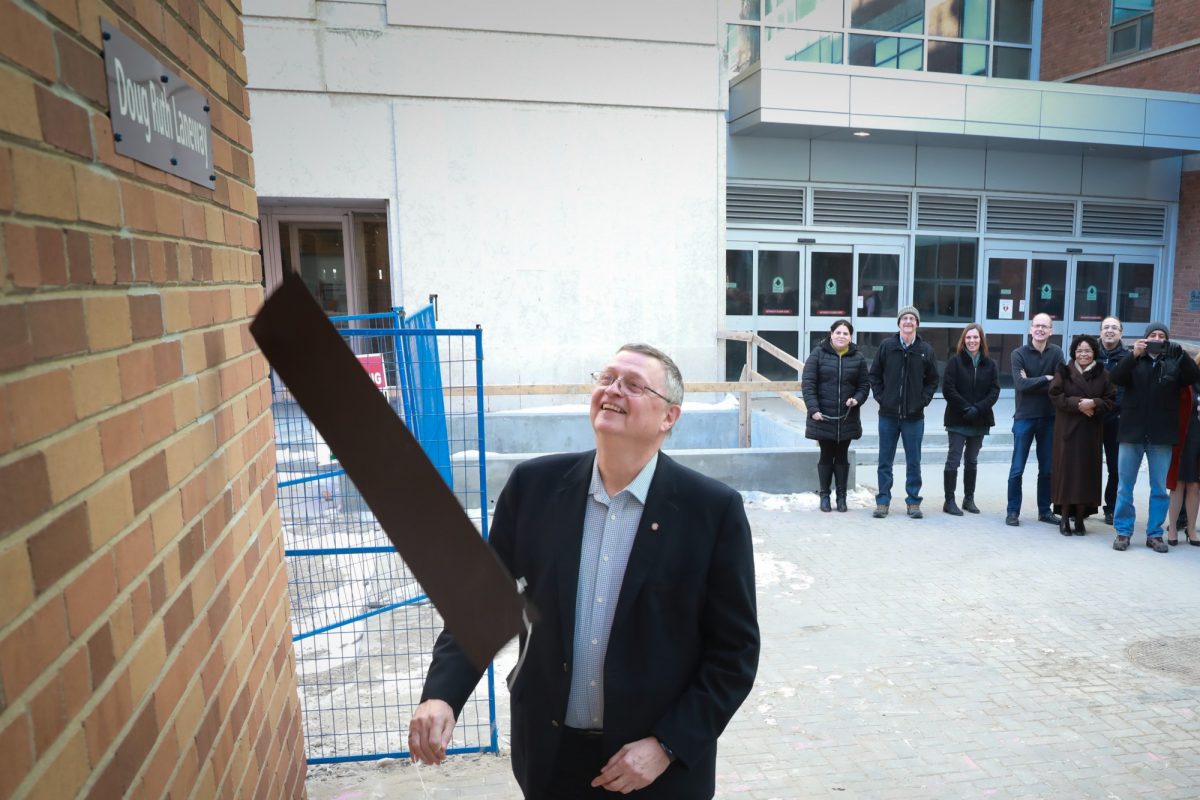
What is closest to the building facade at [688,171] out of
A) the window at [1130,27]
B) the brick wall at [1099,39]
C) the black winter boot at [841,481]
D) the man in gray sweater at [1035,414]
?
the brick wall at [1099,39]

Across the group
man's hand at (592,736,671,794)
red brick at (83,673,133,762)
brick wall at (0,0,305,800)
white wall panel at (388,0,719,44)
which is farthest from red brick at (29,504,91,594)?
white wall panel at (388,0,719,44)

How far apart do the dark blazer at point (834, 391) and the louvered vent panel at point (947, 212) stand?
24.6ft

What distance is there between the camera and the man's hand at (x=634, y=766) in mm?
2047

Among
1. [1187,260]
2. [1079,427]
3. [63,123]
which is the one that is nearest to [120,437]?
[63,123]

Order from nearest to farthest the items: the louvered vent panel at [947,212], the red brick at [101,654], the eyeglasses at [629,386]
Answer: the red brick at [101,654]
the eyeglasses at [629,386]
the louvered vent panel at [947,212]

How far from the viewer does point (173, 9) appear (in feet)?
5.39

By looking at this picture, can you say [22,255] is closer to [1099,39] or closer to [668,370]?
[668,370]

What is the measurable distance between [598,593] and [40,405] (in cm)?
151

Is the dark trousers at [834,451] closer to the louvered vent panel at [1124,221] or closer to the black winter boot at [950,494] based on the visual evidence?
the black winter boot at [950,494]

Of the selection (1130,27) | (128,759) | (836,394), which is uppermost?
(1130,27)

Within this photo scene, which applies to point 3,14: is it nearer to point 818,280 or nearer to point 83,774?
point 83,774

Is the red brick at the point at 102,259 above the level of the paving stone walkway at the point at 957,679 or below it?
above

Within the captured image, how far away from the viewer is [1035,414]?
26.0 feet

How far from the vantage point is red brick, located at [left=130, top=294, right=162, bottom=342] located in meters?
1.33
